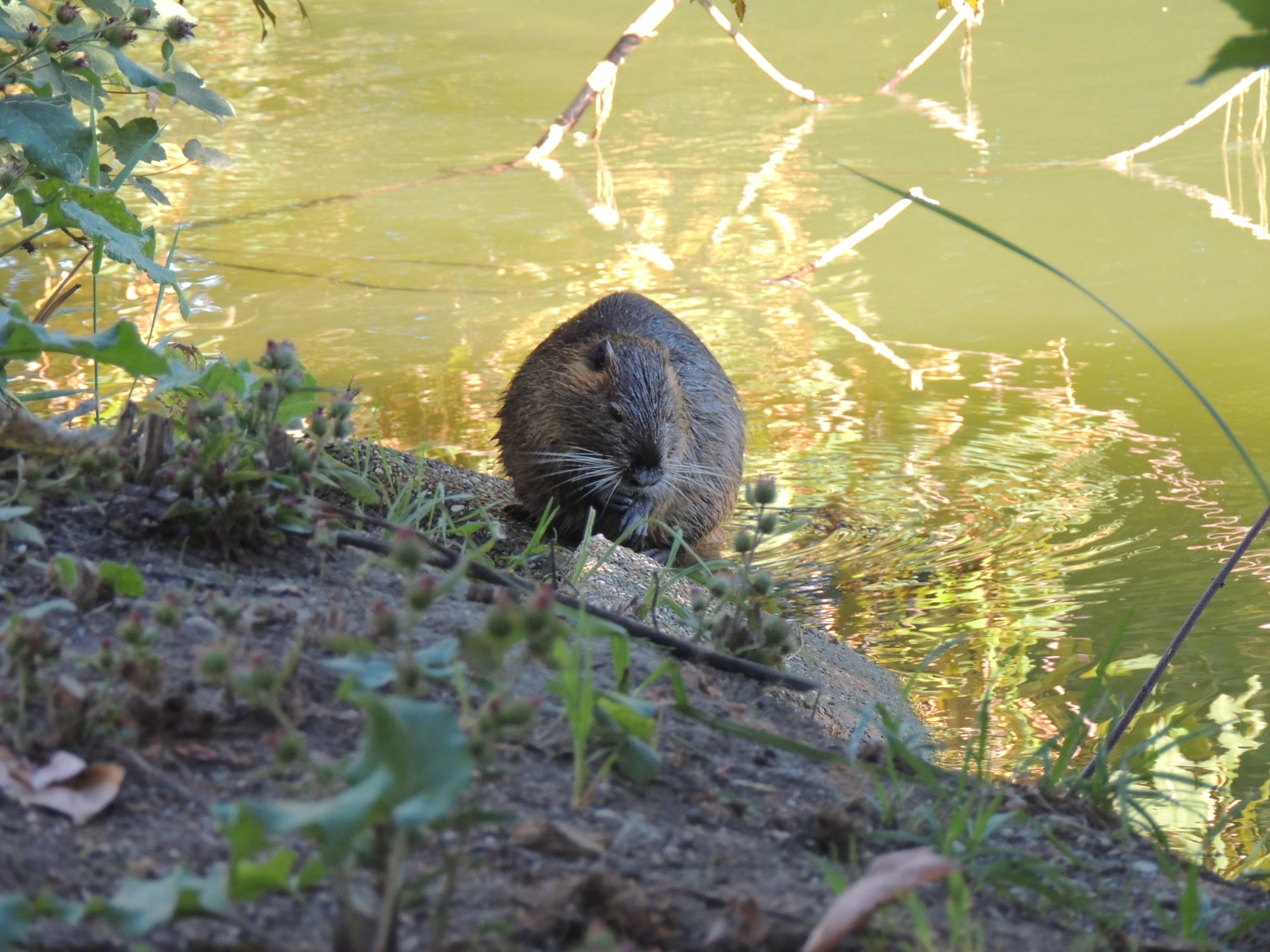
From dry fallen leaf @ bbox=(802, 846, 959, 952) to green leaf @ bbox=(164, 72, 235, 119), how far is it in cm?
269

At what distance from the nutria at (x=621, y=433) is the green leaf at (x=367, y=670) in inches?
108

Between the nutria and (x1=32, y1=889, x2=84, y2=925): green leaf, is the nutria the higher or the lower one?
the lower one

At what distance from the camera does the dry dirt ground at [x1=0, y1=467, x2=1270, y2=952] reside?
1247 millimetres

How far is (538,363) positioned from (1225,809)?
9.44 feet

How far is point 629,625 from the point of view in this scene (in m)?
1.90

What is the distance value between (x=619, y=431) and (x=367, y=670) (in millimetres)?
3044

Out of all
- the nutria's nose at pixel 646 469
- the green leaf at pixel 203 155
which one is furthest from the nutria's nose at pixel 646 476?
the green leaf at pixel 203 155

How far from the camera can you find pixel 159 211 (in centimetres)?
804

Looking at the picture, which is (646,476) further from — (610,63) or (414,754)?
(610,63)

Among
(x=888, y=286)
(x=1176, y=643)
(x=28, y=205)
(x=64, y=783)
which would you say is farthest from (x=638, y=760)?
(x=888, y=286)

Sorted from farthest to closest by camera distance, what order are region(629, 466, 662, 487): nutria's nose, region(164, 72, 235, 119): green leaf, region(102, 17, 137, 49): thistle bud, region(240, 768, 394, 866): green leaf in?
1. region(629, 466, 662, 487): nutria's nose
2. region(164, 72, 235, 119): green leaf
3. region(102, 17, 137, 49): thistle bud
4. region(240, 768, 394, 866): green leaf

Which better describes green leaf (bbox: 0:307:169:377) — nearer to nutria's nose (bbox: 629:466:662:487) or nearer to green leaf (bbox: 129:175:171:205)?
green leaf (bbox: 129:175:171:205)

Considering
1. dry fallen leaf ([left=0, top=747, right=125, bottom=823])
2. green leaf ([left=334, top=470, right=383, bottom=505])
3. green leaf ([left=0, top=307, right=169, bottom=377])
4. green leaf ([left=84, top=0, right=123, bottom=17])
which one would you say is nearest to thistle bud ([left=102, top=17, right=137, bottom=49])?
green leaf ([left=84, top=0, right=123, bottom=17])

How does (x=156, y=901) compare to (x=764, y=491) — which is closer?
(x=156, y=901)
